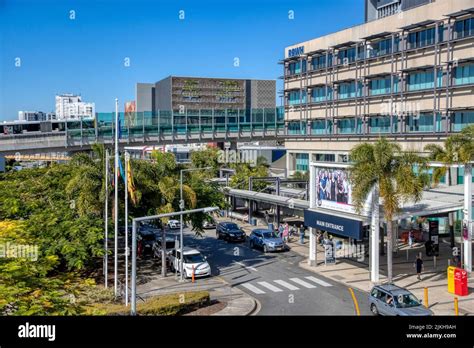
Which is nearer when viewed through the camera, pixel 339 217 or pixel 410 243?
pixel 339 217

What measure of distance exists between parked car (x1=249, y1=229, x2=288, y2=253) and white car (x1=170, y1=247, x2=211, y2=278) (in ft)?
24.3

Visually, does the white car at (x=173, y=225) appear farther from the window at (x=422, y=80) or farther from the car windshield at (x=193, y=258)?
the window at (x=422, y=80)

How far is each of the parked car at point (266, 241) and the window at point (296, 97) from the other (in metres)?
37.7

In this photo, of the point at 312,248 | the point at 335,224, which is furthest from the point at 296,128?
the point at 335,224

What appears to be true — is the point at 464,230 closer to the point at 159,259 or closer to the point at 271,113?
the point at 159,259

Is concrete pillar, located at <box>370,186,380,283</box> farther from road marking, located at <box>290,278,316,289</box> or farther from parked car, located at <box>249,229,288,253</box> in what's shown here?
parked car, located at <box>249,229,288,253</box>

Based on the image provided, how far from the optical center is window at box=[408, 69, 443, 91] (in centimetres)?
4866

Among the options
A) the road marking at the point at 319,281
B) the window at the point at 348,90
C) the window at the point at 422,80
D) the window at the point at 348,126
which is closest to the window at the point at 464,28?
the window at the point at 422,80

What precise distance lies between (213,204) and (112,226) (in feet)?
26.0

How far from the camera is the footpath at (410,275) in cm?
2347

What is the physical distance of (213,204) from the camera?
34.9m

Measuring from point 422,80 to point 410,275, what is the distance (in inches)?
1099

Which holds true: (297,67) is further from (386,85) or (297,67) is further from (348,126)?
(386,85)
